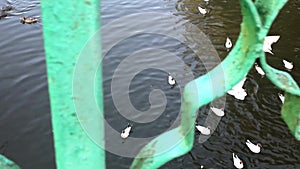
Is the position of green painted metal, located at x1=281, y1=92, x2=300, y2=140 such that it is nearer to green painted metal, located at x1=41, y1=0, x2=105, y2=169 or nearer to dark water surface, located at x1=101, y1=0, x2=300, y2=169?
green painted metal, located at x1=41, y1=0, x2=105, y2=169

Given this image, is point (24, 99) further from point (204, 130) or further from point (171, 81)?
point (204, 130)

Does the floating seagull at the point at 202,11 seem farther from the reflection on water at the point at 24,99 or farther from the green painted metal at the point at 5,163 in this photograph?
the green painted metal at the point at 5,163

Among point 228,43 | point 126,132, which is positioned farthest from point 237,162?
point 228,43

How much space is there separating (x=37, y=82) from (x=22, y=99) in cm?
43

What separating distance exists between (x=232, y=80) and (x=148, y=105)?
15.8 ft

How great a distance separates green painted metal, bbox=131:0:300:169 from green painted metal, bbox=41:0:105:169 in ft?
0.37

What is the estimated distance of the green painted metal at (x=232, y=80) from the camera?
0.76 meters

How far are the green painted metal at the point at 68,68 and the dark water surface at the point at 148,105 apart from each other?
4.04 meters

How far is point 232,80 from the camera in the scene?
0.81 metres

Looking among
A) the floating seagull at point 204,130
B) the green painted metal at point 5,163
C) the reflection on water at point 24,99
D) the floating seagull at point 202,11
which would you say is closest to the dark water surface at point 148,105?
the reflection on water at point 24,99

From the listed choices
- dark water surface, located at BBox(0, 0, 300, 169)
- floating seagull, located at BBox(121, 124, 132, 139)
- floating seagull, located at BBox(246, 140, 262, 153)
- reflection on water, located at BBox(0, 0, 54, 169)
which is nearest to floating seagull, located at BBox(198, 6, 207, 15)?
dark water surface, located at BBox(0, 0, 300, 169)

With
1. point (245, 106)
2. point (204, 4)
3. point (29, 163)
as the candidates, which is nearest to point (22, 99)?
point (29, 163)

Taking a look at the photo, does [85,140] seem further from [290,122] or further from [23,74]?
[23,74]

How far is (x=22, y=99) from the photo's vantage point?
19.0 ft
